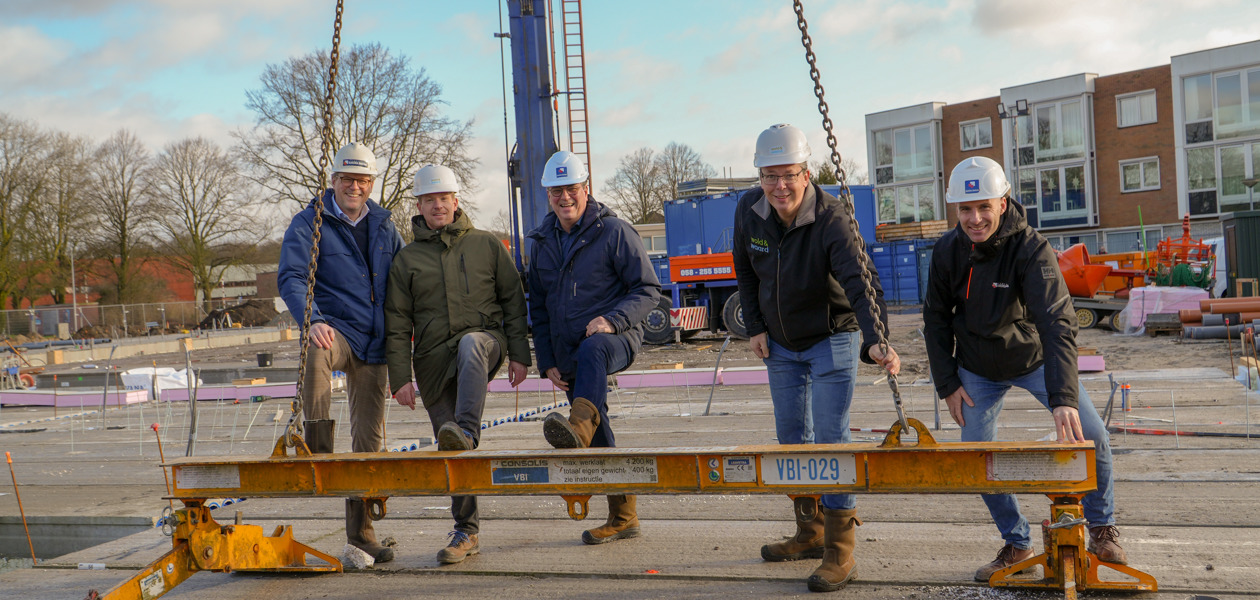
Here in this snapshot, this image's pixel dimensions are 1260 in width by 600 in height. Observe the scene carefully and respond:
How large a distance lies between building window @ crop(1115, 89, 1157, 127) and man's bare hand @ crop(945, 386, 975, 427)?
1471 inches

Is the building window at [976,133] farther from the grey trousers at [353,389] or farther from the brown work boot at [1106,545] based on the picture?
the grey trousers at [353,389]

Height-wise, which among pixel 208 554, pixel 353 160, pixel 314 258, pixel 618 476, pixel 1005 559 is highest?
pixel 353 160

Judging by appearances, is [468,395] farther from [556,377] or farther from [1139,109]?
[1139,109]

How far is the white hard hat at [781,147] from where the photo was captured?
3.85 metres

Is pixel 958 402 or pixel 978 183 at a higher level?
pixel 978 183

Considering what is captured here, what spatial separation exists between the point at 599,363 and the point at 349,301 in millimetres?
1298

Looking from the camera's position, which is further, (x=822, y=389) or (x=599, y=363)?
(x=599, y=363)

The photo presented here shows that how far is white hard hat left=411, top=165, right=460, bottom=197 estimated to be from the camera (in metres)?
4.49

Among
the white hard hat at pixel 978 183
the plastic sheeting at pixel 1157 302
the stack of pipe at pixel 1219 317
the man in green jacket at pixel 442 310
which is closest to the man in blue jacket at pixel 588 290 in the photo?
the man in green jacket at pixel 442 310

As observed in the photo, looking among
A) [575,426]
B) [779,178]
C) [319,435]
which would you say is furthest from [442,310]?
[779,178]

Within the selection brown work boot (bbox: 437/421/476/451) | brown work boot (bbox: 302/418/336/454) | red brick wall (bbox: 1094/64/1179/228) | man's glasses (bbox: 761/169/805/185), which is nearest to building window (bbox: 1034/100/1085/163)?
red brick wall (bbox: 1094/64/1179/228)

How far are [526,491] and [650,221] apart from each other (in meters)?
48.7

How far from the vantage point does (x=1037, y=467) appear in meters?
3.17

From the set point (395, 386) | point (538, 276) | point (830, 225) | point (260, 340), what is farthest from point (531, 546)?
point (260, 340)
